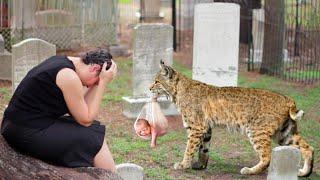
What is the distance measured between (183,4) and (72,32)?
653 centimetres

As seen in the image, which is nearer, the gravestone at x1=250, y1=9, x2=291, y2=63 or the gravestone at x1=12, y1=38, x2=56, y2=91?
the gravestone at x1=12, y1=38, x2=56, y2=91

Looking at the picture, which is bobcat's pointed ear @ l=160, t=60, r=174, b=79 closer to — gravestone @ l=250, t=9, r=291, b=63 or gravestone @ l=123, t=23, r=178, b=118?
gravestone @ l=123, t=23, r=178, b=118

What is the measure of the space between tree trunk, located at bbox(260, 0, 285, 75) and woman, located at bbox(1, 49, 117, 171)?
9.85 metres

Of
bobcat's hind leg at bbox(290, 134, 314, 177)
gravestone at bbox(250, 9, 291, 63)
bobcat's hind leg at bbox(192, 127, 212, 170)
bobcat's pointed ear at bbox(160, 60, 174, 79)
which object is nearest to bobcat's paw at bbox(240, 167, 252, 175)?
bobcat's hind leg at bbox(192, 127, 212, 170)

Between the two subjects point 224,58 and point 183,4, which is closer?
point 224,58

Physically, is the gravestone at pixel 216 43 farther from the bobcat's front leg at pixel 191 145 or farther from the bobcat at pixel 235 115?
the bobcat's front leg at pixel 191 145

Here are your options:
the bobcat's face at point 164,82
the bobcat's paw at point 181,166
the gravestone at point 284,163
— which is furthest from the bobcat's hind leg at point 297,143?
the bobcat's face at point 164,82

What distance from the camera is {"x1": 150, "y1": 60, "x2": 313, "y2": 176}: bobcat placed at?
8.24 metres

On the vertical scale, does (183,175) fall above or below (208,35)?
below

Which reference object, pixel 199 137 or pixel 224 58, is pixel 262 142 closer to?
pixel 199 137

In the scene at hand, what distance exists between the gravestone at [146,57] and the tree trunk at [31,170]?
5367 mm

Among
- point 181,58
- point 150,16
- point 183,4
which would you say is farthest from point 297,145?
point 183,4

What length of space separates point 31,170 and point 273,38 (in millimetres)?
10605

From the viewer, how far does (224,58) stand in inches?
424
